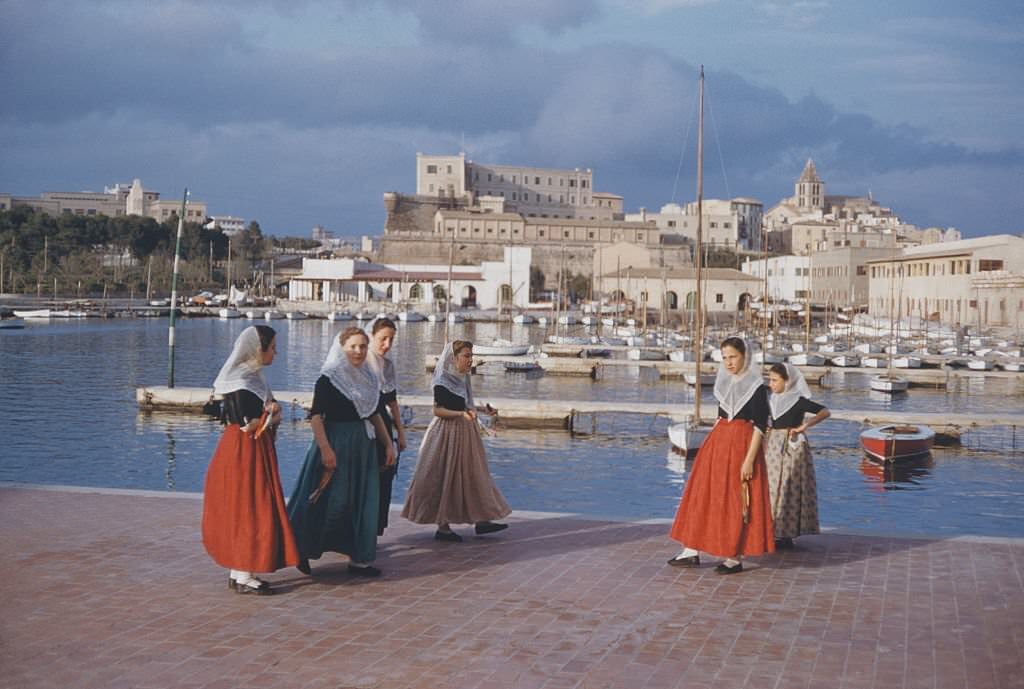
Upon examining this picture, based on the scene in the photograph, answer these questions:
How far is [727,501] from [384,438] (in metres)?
2.32

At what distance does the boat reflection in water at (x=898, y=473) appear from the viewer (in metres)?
18.0

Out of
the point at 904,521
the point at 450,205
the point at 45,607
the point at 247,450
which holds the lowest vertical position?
the point at 904,521

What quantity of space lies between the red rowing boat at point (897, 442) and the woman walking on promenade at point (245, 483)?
50.2ft

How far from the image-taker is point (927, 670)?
539 cm

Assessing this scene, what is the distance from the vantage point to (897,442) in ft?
64.3

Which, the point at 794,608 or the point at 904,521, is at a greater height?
the point at 794,608

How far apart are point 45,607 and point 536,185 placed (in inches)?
4834

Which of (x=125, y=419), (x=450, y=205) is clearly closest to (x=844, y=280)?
(x=450, y=205)

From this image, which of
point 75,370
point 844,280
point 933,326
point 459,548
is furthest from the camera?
point 844,280

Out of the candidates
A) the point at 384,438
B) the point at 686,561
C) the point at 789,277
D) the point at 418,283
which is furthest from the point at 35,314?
the point at 686,561

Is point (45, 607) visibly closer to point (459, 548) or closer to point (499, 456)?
point (459, 548)

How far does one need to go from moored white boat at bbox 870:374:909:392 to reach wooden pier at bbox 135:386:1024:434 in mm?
11385

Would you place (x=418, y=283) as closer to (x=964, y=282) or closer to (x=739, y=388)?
(x=964, y=282)

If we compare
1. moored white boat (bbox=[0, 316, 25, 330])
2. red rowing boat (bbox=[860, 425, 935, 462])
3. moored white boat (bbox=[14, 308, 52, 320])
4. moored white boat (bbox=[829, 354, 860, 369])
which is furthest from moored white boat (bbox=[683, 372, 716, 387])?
moored white boat (bbox=[14, 308, 52, 320])
